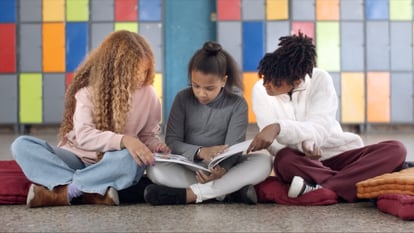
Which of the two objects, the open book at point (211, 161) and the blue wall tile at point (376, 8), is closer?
the open book at point (211, 161)

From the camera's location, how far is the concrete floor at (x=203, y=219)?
1536 mm

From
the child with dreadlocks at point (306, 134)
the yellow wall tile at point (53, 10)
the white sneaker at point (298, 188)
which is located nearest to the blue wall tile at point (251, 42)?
the yellow wall tile at point (53, 10)

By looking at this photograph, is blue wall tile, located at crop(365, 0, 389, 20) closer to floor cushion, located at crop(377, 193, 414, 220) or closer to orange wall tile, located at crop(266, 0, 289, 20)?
orange wall tile, located at crop(266, 0, 289, 20)

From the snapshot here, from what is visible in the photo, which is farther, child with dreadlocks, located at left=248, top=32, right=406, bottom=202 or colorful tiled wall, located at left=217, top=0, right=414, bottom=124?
colorful tiled wall, located at left=217, top=0, right=414, bottom=124

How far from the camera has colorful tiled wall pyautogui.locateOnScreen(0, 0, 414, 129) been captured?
576 centimetres

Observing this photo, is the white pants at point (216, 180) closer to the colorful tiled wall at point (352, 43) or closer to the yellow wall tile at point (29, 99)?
the colorful tiled wall at point (352, 43)

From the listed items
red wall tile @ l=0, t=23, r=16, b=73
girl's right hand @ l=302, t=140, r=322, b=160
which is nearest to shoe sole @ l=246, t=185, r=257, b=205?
girl's right hand @ l=302, t=140, r=322, b=160

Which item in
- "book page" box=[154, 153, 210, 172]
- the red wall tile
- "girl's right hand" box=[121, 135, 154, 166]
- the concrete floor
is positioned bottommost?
the concrete floor

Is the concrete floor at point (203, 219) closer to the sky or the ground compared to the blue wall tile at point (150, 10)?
closer to the ground

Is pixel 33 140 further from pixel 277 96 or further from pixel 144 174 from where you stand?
pixel 277 96

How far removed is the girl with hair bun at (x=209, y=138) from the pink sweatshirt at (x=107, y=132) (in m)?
0.07

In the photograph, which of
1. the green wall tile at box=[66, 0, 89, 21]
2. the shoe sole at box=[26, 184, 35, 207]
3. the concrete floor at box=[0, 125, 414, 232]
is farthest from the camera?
the green wall tile at box=[66, 0, 89, 21]

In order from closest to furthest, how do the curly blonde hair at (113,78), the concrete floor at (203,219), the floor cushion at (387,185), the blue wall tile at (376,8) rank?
1. the concrete floor at (203,219)
2. the floor cushion at (387,185)
3. the curly blonde hair at (113,78)
4. the blue wall tile at (376,8)

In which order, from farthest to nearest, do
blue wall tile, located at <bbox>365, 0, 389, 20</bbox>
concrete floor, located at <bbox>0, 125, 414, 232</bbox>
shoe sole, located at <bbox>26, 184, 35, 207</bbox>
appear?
blue wall tile, located at <bbox>365, 0, 389, 20</bbox> → shoe sole, located at <bbox>26, 184, 35, 207</bbox> → concrete floor, located at <bbox>0, 125, 414, 232</bbox>
